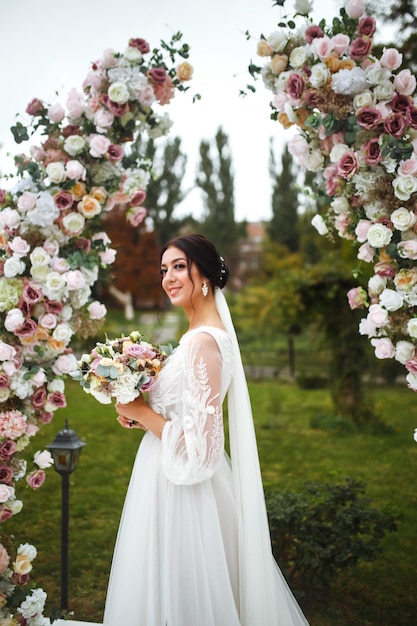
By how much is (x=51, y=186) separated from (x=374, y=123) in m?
1.50

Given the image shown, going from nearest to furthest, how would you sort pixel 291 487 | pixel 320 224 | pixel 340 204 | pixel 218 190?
pixel 340 204 → pixel 320 224 → pixel 291 487 → pixel 218 190

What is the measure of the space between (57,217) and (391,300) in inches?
60.9

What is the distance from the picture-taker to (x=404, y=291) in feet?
7.39

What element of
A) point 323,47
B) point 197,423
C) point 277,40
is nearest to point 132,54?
point 277,40

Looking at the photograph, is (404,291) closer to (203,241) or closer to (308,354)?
(203,241)

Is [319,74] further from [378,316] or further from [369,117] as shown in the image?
[378,316]

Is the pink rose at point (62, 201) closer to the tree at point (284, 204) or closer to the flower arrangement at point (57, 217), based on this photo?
the flower arrangement at point (57, 217)

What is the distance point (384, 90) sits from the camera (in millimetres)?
2219

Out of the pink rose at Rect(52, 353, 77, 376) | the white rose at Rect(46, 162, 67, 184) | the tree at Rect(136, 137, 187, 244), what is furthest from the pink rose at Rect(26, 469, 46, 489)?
the tree at Rect(136, 137, 187, 244)

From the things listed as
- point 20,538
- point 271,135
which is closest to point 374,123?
point 20,538

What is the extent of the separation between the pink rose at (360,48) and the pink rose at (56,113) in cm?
135

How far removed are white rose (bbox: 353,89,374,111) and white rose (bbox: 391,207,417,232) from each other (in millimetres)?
420

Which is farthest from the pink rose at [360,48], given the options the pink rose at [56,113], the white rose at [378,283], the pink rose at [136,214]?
the pink rose at [56,113]

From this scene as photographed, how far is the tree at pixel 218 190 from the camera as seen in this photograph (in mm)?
19391
